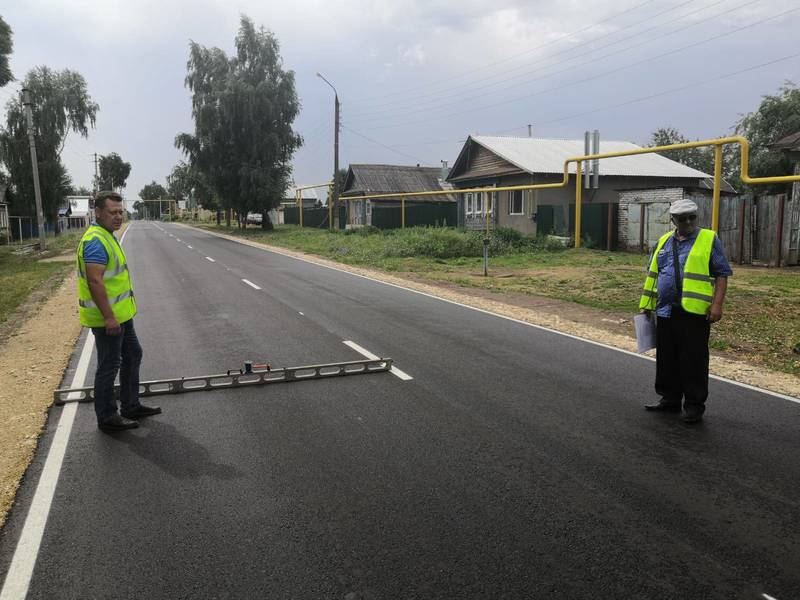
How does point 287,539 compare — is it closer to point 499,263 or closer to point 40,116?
point 499,263

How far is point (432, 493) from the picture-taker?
402 centimetres

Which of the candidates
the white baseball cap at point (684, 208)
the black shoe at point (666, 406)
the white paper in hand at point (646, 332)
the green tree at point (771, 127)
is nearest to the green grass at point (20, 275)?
the white paper in hand at point (646, 332)

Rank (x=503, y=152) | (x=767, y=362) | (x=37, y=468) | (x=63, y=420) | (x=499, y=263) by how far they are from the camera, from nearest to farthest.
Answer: (x=37, y=468) < (x=63, y=420) < (x=767, y=362) < (x=499, y=263) < (x=503, y=152)

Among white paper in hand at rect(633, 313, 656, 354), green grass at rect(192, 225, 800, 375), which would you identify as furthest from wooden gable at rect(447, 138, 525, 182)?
white paper in hand at rect(633, 313, 656, 354)

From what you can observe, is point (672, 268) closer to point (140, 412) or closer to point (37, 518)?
point (140, 412)

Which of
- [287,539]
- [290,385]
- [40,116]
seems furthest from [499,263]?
[40,116]

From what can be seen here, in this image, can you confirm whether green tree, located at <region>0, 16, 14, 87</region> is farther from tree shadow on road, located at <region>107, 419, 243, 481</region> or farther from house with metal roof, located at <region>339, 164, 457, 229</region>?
tree shadow on road, located at <region>107, 419, 243, 481</region>

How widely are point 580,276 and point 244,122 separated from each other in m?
33.9

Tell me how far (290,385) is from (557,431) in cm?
273

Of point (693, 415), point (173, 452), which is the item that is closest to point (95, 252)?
point (173, 452)

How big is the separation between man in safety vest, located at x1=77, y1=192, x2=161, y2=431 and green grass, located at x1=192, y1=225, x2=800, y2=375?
22.7ft

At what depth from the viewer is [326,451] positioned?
4.74 meters

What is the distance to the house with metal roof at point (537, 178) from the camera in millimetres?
29598

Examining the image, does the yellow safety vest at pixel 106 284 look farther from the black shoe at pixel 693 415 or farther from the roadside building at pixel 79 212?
the roadside building at pixel 79 212
